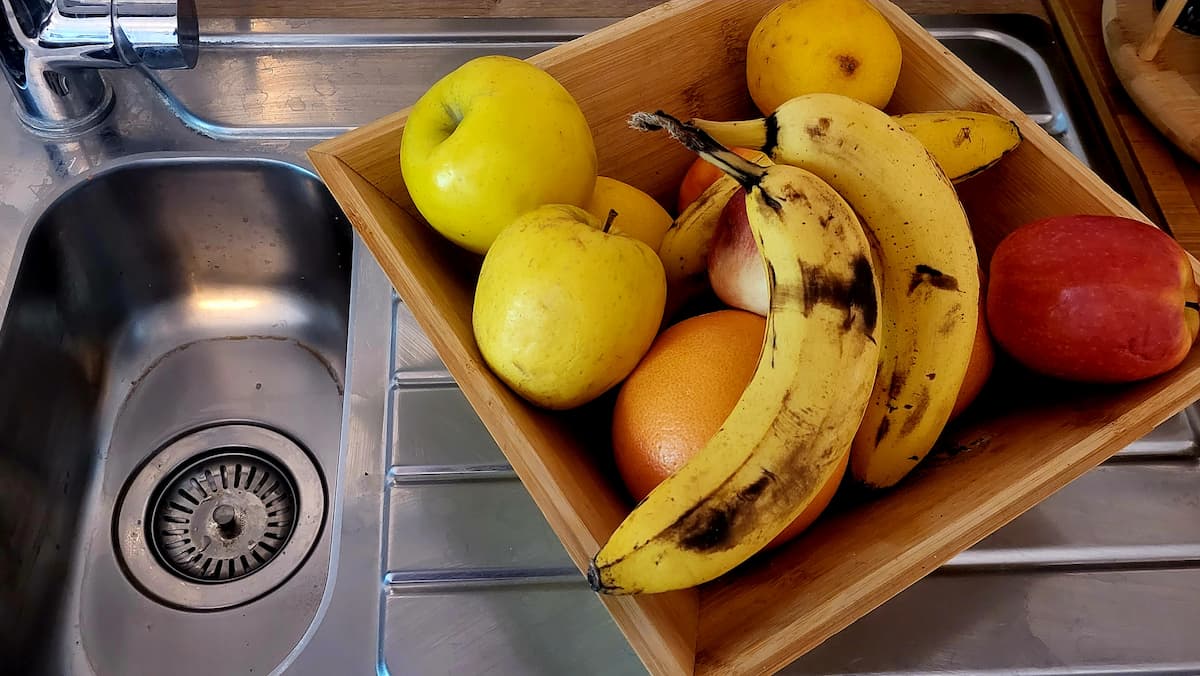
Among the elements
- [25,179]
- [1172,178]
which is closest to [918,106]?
[1172,178]

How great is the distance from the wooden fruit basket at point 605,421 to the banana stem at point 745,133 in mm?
165

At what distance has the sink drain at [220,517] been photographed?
673 millimetres

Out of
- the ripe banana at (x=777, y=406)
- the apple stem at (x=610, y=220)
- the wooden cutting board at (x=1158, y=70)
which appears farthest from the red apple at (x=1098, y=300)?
the wooden cutting board at (x=1158, y=70)

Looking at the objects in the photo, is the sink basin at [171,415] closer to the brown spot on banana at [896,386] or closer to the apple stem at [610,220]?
the apple stem at [610,220]

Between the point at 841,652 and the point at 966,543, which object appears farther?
the point at 841,652

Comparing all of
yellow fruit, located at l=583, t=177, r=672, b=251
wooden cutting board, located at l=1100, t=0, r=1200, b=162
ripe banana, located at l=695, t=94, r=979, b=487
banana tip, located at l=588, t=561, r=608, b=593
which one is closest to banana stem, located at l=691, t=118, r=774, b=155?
ripe banana, located at l=695, t=94, r=979, b=487

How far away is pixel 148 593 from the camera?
66 centimetres

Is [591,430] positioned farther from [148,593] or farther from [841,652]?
[148,593]

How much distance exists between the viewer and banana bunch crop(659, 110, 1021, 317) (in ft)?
1.67

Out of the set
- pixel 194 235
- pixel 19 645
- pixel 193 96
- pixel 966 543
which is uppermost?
Answer: pixel 193 96

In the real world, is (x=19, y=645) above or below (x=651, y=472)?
below

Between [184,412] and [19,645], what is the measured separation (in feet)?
0.75

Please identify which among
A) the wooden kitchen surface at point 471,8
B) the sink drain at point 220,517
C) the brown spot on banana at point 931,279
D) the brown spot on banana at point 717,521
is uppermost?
the wooden kitchen surface at point 471,8

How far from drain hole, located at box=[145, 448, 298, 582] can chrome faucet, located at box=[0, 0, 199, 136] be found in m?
0.35
